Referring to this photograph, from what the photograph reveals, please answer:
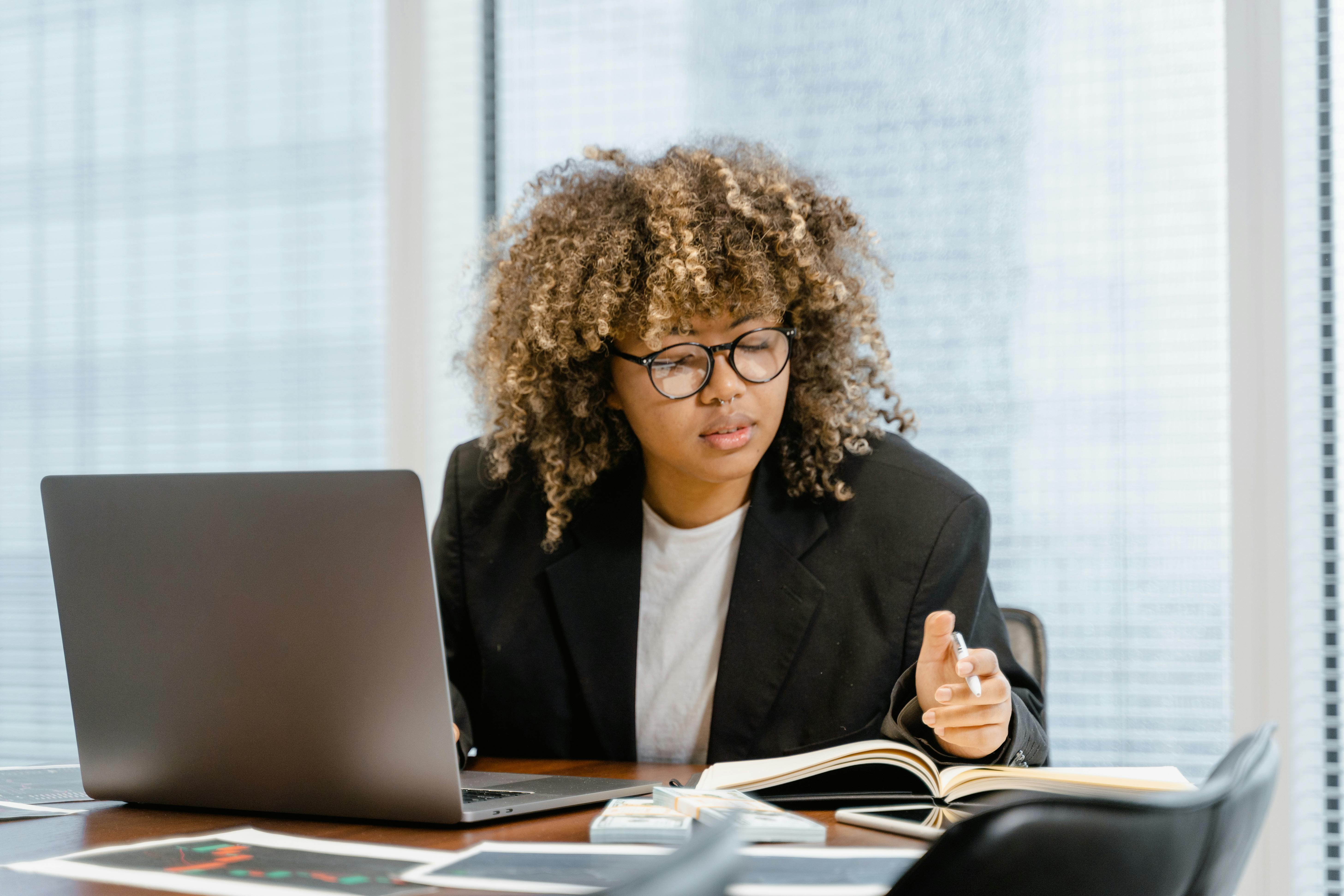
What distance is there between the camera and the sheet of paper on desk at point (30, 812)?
102cm

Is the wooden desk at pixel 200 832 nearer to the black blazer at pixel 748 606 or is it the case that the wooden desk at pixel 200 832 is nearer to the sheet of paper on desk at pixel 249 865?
the sheet of paper on desk at pixel 249 865

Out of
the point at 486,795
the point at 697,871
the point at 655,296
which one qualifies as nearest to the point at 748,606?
the point at 655,296

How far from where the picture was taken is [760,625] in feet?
4.88

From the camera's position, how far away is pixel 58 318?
2.90m

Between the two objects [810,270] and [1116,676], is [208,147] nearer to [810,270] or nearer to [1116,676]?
[810,270]

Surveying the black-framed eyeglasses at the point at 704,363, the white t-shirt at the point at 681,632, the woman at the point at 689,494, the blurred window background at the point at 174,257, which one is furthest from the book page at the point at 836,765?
the blurred window background at the point at 174,257

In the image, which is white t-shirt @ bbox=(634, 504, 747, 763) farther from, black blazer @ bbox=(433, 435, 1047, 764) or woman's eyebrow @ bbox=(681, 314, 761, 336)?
woman's eyebrow @ bbox=(681, 314, 761, 336)

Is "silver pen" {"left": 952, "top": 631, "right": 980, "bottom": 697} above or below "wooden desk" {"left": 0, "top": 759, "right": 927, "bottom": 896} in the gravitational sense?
above

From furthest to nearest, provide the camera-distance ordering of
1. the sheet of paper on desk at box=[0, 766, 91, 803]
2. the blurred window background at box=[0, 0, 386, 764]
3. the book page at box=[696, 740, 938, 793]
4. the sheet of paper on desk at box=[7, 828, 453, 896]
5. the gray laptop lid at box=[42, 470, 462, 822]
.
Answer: the blurred window background at box=[0, 0, 386, 764]
the sheet of paper on desk at box=[0, 766, 91, 803]
the book page at box=[696, 740, 938, 793]
the gray laptop lid at box=[42, 470, 462, 822]
the sheet of paper on desk at box=[7, 828, 453, 896]

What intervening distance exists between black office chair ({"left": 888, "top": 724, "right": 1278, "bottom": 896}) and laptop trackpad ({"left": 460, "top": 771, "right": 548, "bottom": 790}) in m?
0.53

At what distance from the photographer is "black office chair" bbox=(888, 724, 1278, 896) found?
2.09 feet

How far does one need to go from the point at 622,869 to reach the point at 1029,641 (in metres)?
0.92

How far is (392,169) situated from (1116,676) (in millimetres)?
1986

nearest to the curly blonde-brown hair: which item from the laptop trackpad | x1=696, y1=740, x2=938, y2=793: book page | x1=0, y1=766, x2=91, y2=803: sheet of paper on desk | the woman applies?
the woman
